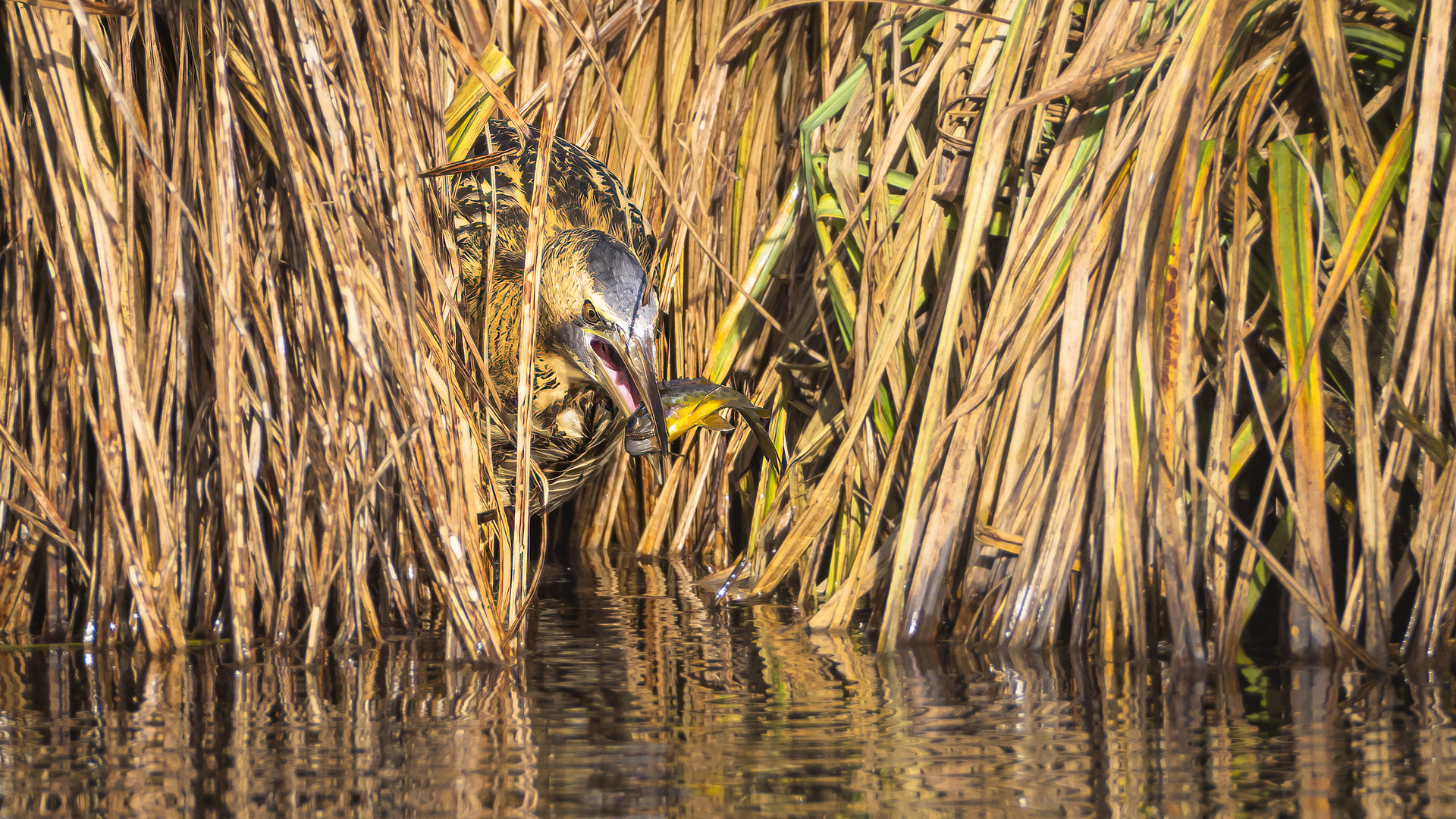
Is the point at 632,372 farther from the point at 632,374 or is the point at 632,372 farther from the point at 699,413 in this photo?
the point at 699,413

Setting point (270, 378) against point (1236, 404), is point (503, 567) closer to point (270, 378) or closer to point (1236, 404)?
point (270, 378)

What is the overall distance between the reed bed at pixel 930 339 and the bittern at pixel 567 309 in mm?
551

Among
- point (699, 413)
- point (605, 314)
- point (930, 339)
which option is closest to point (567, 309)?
point (605, 314)

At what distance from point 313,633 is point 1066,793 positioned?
1339 millimetres

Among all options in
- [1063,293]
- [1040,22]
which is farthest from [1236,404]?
[1040,22]

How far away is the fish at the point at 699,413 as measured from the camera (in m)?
3.30

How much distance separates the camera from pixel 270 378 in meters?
2.52

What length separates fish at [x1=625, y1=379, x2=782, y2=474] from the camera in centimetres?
330

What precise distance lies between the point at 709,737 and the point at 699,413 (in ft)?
5.01

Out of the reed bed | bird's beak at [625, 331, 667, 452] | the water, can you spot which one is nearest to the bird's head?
bird's beak at [625, 331, 667, 452]

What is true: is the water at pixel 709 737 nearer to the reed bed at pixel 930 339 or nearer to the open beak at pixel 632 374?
the reed bed at pixel 930 339

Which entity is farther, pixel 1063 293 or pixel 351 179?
pixel 1063 293

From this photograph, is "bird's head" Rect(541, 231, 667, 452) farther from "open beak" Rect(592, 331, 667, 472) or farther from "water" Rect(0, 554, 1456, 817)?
"water" Rect(0, 554, 1456, 817)

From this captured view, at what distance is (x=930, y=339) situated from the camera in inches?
106
